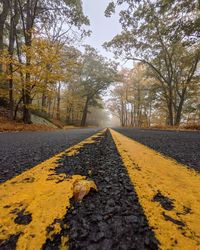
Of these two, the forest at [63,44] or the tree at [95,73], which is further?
the tree at [95,73]

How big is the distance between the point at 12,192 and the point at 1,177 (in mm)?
311

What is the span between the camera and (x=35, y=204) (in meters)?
0.62

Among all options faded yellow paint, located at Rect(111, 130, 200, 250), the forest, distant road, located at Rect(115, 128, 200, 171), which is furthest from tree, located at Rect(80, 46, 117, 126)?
faded yellow paint, located at Rect(111, 130, 200, 250)

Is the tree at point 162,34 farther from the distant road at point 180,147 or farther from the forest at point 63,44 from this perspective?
the distant road at point 180,147

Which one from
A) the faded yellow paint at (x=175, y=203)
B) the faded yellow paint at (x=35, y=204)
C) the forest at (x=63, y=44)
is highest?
the forest at (x=63, y=44)

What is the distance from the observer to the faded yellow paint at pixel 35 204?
1.51 ft

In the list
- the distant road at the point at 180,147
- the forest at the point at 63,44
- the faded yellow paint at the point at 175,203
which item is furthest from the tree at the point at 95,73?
the faded yellow paint at the point at 175,203

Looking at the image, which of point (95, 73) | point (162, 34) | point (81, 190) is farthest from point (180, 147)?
point (95, 73)

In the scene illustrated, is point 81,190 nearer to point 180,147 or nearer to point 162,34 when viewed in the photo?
point 180,147

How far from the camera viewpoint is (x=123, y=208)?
605 mm

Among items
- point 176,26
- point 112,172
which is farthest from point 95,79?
point 112,172

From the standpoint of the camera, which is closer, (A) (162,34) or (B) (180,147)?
(B) (180,147)

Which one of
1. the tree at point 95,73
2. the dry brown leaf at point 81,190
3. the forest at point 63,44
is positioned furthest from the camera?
the tree at point 95,73

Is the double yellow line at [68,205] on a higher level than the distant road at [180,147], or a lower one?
lower
